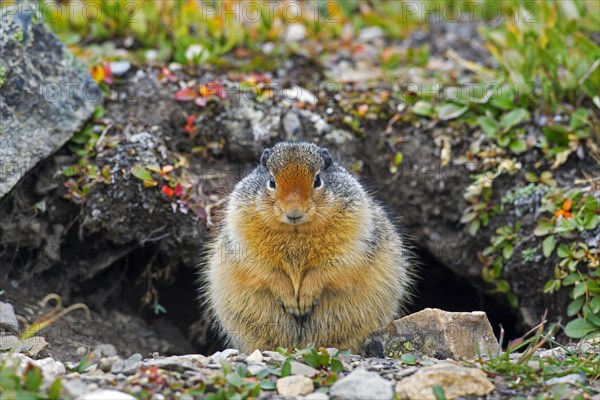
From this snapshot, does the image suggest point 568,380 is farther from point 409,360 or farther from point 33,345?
point 33,345

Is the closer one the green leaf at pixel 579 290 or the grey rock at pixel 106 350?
the green leaf at pixel 579 290

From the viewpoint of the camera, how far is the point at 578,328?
7.35 m

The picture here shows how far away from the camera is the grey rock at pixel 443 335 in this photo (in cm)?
662

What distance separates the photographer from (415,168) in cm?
906

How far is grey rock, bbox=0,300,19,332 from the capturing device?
703 cm

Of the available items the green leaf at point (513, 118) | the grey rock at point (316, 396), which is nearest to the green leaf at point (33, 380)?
the grey rock at point (316, 396)

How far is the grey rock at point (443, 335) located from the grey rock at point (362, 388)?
56.0 inches

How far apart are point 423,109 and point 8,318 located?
4.85m

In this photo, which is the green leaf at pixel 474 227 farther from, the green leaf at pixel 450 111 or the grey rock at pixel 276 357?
the grey rock at pixel 276 357

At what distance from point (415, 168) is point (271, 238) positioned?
268cm

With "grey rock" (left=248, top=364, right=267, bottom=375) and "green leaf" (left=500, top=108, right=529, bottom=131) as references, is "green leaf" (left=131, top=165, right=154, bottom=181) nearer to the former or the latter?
"grey rock" (left=248, top=364, right=267, bottom=375)

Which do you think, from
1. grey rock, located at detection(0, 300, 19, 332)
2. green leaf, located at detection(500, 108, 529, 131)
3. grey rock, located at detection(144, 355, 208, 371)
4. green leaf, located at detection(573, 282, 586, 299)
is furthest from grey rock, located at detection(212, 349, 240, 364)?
green leaf, located at detection(500, 108, 529, 131)

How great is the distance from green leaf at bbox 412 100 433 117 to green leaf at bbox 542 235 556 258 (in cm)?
201

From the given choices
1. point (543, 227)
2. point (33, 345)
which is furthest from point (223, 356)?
point (543, 227)
